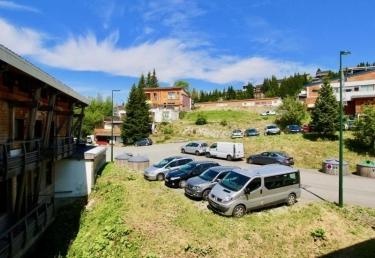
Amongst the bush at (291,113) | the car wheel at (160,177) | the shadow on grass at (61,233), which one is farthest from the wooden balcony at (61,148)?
the bush at (291,113)

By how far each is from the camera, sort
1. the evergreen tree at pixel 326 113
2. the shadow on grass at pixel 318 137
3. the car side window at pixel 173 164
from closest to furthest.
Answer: the car side window at pixel 173 164
the evergreen tree at pixel 326 113
the shadow on grass at pixel 318 137

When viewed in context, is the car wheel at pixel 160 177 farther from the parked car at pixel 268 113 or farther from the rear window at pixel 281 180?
the parked car at pixel 268 113

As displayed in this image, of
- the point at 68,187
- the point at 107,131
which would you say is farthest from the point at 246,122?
the point at 68,187

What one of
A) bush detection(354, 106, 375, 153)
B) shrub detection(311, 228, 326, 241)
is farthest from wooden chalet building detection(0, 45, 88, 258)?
bush detection(354, 106, 375, 153)

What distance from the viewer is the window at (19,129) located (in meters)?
16.7

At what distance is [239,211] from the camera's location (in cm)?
1741

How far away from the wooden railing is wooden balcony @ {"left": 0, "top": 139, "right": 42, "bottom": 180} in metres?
1.89

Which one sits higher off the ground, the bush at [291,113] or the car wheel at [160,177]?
the bush at [291,113]

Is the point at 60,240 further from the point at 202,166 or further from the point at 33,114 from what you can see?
the point at 202,166

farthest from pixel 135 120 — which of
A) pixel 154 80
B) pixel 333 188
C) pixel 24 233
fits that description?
pixel 154 80

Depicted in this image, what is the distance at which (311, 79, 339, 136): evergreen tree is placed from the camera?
41.2 metres

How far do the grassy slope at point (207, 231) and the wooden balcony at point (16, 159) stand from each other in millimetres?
4784

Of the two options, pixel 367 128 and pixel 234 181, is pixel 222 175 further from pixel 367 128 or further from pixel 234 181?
pixel 367 128

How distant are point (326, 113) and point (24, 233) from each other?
37595 millimetres
